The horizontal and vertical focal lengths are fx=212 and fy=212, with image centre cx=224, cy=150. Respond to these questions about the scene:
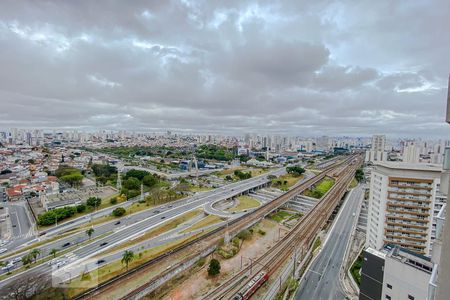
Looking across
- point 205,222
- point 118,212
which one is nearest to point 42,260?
point 118,212

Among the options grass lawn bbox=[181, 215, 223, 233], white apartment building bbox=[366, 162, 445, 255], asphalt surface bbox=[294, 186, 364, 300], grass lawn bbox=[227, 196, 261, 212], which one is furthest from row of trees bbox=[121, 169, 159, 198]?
white apartment building bbox=[366, 162, 445, 255]

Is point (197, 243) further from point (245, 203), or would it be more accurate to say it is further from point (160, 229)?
point (245, 203)

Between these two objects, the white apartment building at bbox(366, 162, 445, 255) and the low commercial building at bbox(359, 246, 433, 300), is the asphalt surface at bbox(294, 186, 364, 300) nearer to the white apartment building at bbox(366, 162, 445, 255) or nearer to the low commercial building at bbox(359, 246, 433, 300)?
the white apartment building at bbox(366, 162, 445, 255)

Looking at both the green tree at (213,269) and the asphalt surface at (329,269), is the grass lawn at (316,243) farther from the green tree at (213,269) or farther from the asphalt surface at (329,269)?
the green tree at (213,269)

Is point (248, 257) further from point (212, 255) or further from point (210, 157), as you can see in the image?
point (210, 157)

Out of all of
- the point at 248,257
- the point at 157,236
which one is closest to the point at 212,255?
the point at 248,257

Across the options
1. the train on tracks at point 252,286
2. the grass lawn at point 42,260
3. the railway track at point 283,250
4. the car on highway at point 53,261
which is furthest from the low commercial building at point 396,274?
the grass lawn at point 42,260
